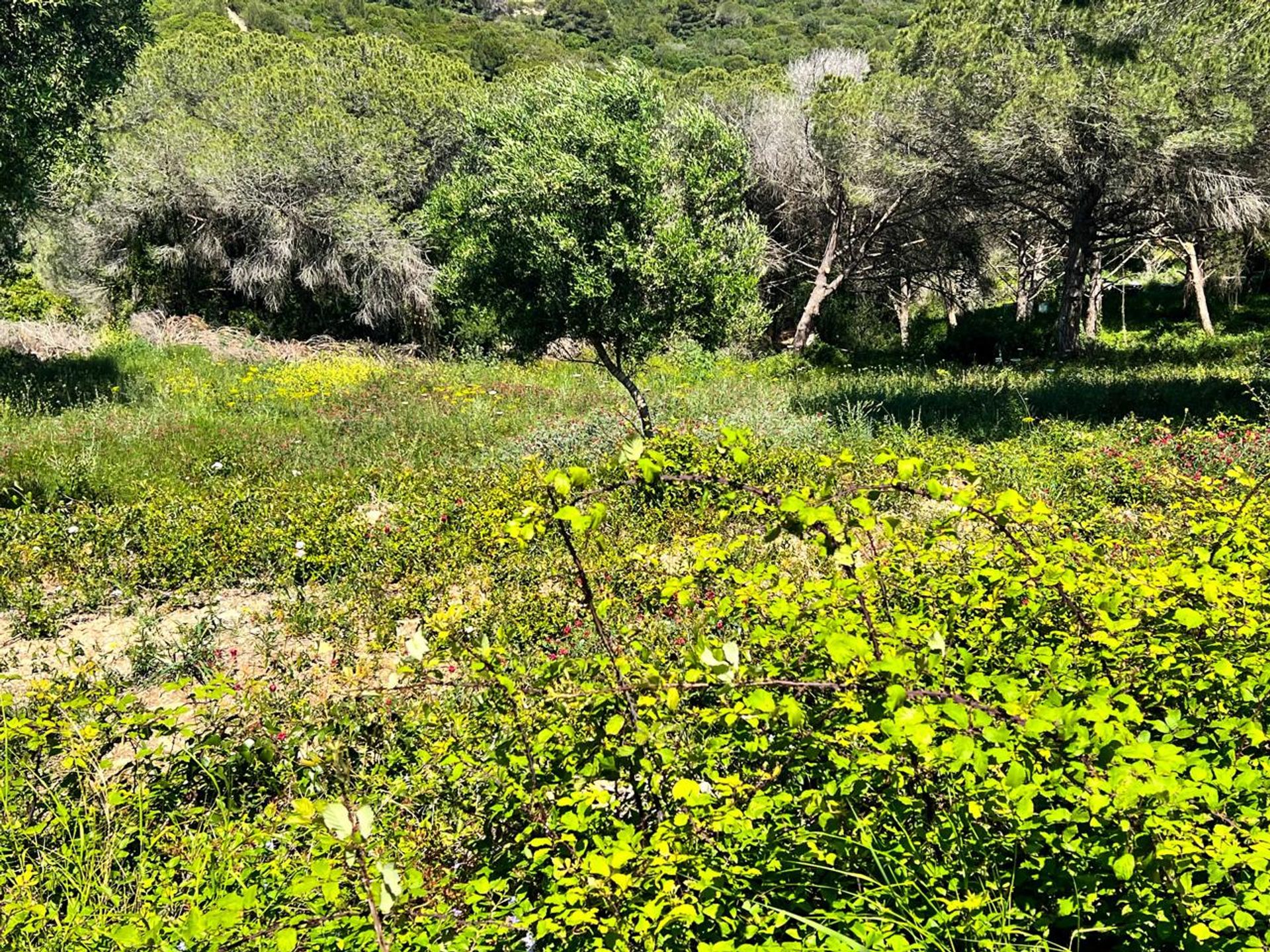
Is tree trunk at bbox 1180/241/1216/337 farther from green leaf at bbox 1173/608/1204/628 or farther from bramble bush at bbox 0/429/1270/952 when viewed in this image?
green leaf at bbox 1173/608/1204/628

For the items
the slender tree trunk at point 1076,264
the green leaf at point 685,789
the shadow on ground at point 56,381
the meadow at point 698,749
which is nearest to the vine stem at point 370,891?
the meadow at point 698,749

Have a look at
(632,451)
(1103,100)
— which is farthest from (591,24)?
(632,451)

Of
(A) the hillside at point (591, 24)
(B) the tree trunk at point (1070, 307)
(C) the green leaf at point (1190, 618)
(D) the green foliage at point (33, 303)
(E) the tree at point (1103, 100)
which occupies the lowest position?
(C) the green leaf at point (1190, 618)

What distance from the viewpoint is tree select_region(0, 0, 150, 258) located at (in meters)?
10.9

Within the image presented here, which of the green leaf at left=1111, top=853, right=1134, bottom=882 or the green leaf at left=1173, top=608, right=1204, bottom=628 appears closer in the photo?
the green leaf at left=1111, top=853, right=1134, bottom=882

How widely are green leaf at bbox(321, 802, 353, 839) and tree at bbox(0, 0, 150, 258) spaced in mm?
13544

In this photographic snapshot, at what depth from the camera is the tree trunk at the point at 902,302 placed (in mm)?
25078

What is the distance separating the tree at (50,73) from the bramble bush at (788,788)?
12.0m

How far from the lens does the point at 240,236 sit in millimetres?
21828

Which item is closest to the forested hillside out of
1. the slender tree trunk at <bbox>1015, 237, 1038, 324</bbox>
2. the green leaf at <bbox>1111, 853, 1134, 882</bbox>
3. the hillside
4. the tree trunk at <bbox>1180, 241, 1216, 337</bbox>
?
the green leaf at <bbox>1111, 853, 1134, 882</bbox>

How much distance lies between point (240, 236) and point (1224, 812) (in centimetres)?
2479

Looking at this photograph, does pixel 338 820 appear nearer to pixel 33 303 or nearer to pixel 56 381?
pixel 56 381

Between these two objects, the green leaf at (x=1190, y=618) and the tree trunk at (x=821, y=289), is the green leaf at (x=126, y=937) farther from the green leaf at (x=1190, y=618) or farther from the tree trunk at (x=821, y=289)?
the tree trunk at (x=821, y=289)

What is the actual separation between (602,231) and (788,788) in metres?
7.73
